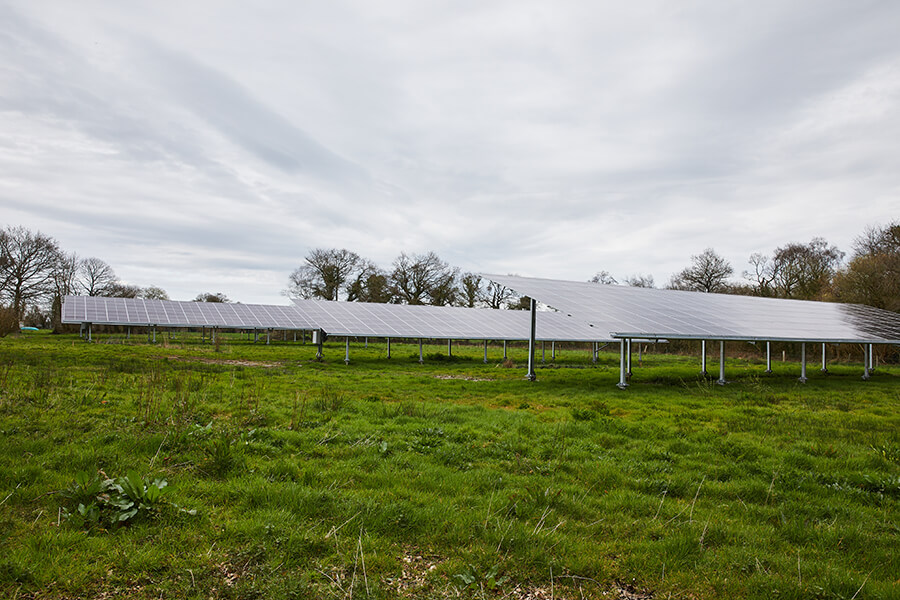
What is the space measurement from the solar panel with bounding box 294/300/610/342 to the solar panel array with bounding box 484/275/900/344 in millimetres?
2552

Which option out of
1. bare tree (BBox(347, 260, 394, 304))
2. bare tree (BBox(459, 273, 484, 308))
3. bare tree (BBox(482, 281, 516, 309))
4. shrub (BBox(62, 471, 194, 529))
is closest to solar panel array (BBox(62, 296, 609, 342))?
shrub (BBox(62, 471, 194, 529))

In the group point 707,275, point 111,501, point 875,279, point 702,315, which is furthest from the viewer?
point 707,275

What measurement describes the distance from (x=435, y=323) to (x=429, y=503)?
20.1 metres

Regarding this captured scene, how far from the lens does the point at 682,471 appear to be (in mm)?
6055

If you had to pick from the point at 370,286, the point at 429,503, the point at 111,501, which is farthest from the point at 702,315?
the point at 370,286

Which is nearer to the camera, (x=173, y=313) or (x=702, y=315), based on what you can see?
(x=702, y=315)

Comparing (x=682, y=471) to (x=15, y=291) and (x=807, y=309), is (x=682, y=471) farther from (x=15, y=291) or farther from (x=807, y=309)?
(x=15, y=291)

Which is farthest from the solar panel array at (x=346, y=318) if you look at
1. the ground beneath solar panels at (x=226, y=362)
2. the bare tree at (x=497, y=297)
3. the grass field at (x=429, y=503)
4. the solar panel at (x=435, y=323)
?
the bare tree at (x=497, y=297)

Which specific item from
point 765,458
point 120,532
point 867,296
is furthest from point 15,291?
point 867,296

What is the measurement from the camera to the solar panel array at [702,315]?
1415 centimetres

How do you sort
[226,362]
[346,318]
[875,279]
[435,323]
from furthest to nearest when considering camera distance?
[875,279], [435,323], [346,318], [226,362]

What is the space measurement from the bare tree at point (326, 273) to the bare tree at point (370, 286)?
2.80 feet

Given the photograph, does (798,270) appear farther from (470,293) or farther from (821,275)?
(470,293)

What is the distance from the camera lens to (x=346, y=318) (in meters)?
24.7
